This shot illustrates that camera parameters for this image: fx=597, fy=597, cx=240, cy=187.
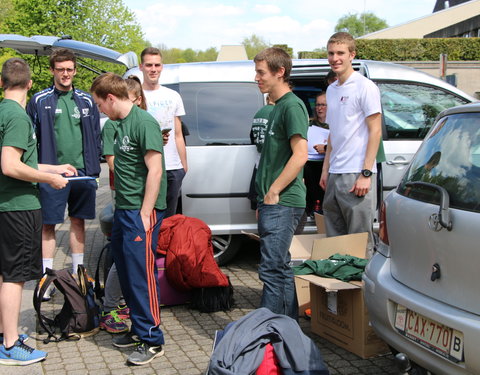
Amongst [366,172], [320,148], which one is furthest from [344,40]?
[320,148]

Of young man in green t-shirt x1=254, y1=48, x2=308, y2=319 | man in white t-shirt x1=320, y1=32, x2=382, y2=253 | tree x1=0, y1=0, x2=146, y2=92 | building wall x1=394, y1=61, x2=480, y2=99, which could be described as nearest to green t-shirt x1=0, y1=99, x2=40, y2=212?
young man in green t-shirt x1=254, y1=48, x2=308, y2=319

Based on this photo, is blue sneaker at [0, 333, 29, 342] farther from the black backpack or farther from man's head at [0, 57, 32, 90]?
man's head at [0, 57, 32, 90]

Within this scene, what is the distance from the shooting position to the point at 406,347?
3.13 meters

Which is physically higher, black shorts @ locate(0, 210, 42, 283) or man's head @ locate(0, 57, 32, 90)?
man's head @ locate(0, 57, 32, 90)

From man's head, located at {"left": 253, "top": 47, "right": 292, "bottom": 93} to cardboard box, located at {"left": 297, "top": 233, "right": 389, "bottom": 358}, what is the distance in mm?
1421

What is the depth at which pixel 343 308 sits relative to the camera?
431 cm

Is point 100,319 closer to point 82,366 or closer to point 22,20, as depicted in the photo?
point 82,366

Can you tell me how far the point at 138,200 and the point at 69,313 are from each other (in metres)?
1.26

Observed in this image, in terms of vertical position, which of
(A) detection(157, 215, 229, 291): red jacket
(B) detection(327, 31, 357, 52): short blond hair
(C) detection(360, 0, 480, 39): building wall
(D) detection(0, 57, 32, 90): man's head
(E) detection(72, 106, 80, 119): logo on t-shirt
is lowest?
(A) detection(157, 215, 229, 291): red jacket

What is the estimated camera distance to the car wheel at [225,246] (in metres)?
6.36

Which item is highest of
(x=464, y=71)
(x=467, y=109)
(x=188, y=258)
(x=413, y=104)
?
(x=467, y=109)

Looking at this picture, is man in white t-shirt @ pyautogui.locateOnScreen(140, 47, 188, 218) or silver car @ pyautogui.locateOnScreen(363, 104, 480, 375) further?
man in white t-shirt @ pyautogui.locateOnScreen(140, 47, 188, 218)

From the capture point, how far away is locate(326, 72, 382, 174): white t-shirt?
15.5 feet

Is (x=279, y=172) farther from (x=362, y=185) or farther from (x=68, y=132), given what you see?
(x=68, y=132)
